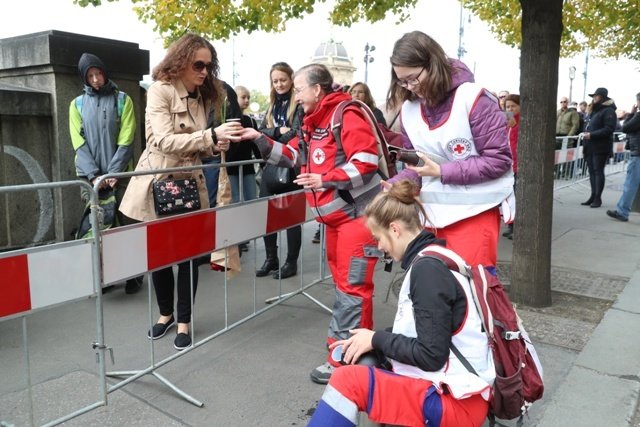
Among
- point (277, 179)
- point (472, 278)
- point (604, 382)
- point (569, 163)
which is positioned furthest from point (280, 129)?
point (569, 163)

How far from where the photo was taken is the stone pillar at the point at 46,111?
A: 16.5 ft

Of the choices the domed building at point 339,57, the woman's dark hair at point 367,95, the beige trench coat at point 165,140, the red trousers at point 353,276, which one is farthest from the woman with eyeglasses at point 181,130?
the domed building at point 339,57

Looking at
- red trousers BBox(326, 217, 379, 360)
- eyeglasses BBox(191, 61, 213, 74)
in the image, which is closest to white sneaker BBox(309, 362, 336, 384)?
red trousers BBox(326, 217, 379, 360)

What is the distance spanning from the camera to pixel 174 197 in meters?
3.48

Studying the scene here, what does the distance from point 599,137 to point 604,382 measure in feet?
24.3

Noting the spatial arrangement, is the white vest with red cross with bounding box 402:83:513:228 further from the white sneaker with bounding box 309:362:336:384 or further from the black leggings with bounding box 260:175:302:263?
the black leggings with bounding box 260:175:302:263

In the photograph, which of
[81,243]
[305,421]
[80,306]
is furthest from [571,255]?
[81,243]

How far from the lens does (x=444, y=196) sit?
2.94 meters

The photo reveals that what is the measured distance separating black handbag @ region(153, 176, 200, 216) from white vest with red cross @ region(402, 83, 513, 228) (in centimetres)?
140

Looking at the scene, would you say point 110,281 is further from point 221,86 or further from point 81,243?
point 221,86

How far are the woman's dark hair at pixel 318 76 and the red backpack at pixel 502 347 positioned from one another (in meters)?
1.50

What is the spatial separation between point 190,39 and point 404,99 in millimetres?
1380

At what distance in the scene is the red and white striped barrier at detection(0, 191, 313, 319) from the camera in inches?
98.2

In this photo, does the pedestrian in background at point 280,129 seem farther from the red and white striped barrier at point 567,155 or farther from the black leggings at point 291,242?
the red and white striped barrier at point 567,155
